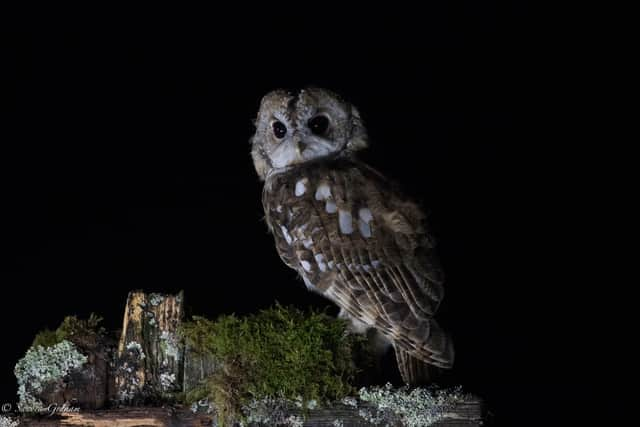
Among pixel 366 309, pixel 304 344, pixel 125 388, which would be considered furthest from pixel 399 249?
pixel 125 388

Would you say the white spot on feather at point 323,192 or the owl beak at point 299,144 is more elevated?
the owl beak at point 299,144

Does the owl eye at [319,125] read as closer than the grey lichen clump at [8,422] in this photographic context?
No

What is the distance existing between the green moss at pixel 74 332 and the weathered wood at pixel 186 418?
19 centimetres

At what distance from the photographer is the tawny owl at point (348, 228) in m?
1.98

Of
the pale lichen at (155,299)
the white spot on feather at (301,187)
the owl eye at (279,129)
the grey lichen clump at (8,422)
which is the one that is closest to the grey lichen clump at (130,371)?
the pale lichen at (155,299)

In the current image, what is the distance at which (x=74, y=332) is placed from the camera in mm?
1893

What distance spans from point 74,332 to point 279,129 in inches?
31.8

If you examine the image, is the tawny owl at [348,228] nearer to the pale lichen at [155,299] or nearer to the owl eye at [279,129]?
the owl eye at [279,129]

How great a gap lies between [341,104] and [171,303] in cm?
79

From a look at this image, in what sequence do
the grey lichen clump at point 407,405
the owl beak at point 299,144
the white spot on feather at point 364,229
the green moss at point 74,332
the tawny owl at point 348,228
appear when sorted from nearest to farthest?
the grey lichen clump at point 407,405, the green moss at point 74,332, the tawny owl at point 348,228, the white spot on feather at point 364,229, the owl beak at point 299,144

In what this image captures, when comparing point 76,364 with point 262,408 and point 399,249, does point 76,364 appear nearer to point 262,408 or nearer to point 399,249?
point 262,408

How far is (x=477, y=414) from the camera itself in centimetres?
174

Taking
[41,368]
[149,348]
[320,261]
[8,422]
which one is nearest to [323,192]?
[320,261]

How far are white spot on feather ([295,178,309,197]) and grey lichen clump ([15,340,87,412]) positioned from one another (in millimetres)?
705
